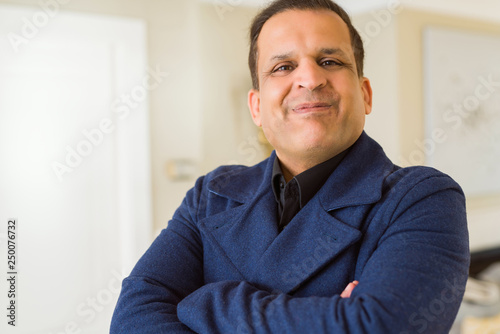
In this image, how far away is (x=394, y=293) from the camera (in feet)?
2.65

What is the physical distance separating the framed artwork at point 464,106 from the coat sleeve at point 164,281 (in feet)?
9.88

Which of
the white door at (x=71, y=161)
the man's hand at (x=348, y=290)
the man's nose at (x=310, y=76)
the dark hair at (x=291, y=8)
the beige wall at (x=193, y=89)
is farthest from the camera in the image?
the beige wall at (x=193, y=89)

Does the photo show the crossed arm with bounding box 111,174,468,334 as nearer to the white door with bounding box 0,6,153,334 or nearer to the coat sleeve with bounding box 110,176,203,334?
the coat sleeve with bounding box 110,176,203,334

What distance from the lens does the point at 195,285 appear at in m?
1.14

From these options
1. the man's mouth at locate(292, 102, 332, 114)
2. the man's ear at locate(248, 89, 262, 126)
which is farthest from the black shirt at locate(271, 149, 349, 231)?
the man's ear at locate(248, 89, 262, 126)

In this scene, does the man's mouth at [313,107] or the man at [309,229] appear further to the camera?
the man's mouth at [313,107]

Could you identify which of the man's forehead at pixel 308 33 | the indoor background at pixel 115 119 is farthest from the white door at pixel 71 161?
the man's forehead at pixel 308 33

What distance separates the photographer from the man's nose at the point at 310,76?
1037 millimetres

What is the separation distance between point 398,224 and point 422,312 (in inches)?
7.0

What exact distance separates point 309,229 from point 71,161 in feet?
7.17

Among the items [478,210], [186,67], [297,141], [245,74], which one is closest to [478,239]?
[478,210]

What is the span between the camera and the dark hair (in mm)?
1140

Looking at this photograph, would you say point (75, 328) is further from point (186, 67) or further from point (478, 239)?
point (478, 239)

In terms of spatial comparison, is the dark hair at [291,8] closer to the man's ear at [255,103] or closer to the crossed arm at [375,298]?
the man's ear at [255,103]
